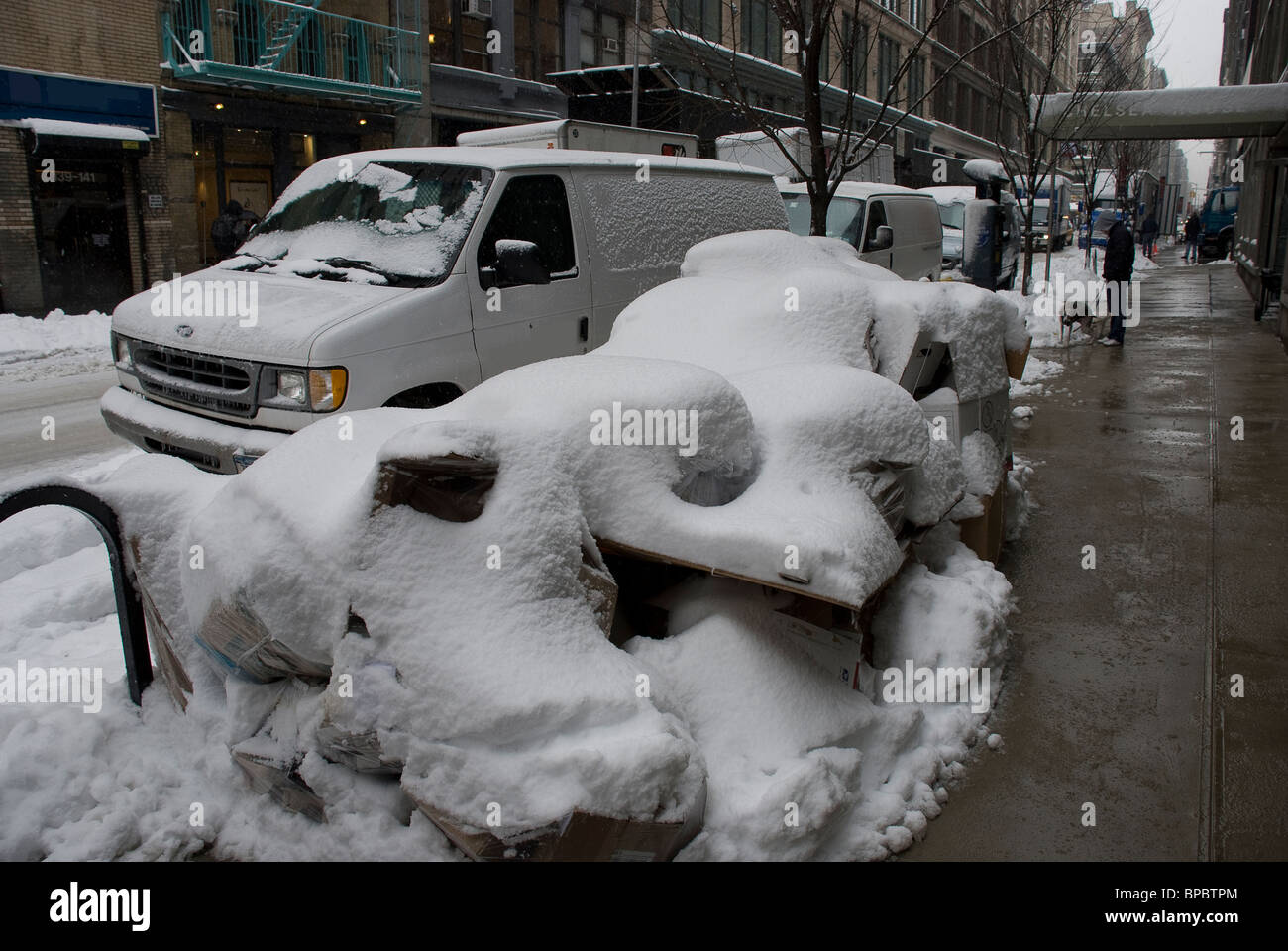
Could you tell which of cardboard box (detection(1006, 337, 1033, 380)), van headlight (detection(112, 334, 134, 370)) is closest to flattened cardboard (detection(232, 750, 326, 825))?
van headlight (detection(112, 334, 134, 370))

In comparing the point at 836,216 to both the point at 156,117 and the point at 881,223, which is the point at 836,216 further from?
the point at 156,117

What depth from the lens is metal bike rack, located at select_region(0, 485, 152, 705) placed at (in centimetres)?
314

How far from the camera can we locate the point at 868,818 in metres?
3.05

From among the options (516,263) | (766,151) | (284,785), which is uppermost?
(766,151)

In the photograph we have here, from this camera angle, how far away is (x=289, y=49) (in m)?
18.4

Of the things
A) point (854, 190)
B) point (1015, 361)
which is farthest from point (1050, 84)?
point (1015, 361)

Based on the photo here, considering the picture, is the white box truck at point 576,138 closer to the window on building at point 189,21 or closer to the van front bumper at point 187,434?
the van front bumper at point 187,434

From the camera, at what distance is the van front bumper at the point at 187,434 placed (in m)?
5.23

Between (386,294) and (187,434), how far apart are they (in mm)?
1303

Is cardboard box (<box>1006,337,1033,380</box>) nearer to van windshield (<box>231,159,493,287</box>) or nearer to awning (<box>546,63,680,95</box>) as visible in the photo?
van windshield (<box>231,159,493,287</box>)

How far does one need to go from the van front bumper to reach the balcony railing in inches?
518

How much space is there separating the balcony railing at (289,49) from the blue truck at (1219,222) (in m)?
28.3

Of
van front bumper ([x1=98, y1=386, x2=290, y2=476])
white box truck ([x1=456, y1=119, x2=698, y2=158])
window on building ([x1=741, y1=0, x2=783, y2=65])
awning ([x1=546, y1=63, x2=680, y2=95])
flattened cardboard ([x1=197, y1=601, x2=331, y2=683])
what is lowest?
flattened cardboard ([x1=197, y1=601, x2=331, y2=683])

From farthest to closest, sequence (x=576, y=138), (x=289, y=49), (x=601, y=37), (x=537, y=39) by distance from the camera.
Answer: (x=601, y=37), (x=537, y=39), (x=289, y=49), (x=576, y=138)
